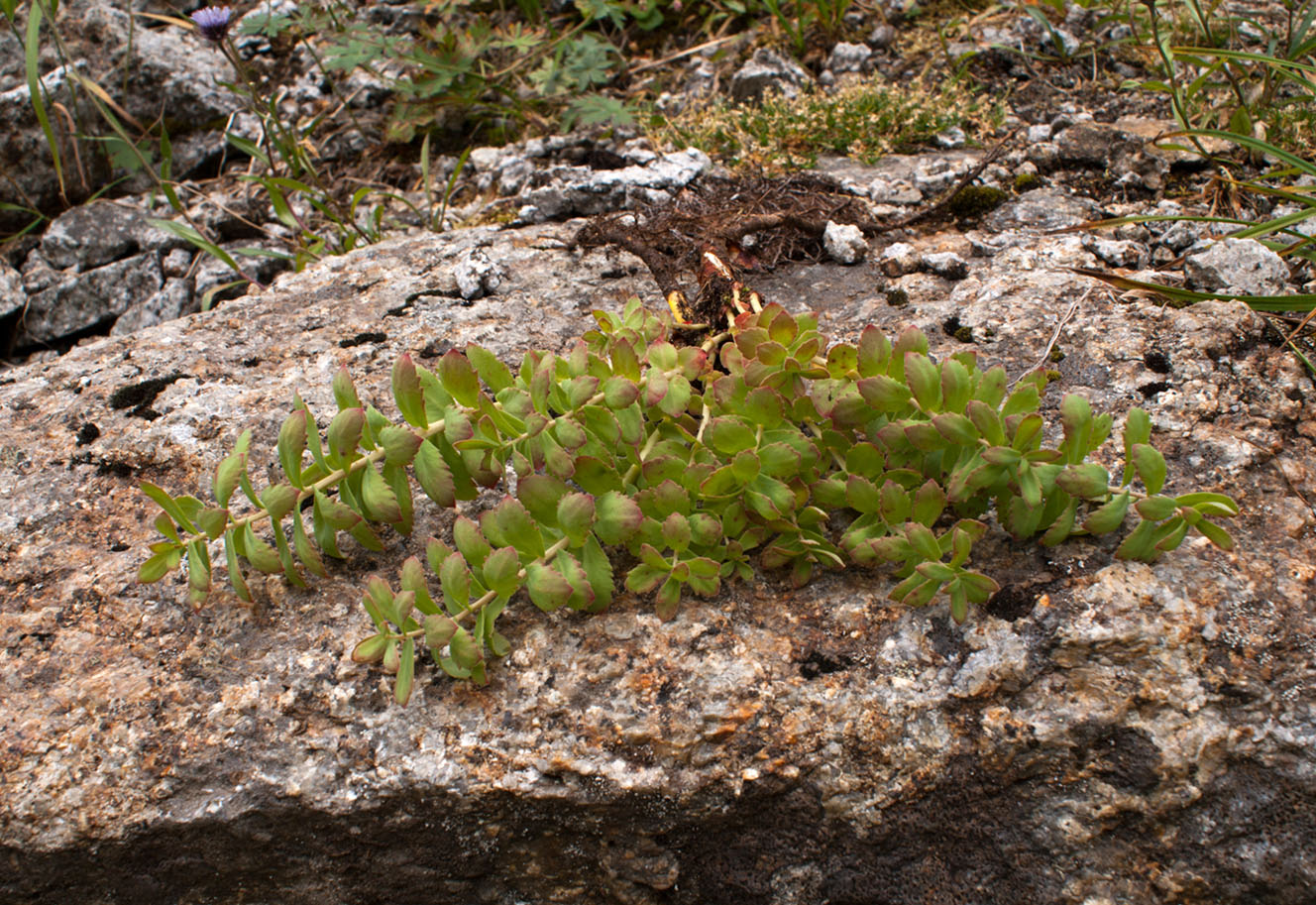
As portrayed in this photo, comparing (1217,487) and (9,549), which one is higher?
(9,549)

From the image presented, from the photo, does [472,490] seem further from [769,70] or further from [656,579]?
[769,70]

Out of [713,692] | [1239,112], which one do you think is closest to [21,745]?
[713,692]

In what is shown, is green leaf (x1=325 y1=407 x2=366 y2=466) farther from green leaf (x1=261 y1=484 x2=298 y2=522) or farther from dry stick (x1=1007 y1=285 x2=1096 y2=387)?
dry stick (x1=1007 y1=285 x2=1096 y2=387)

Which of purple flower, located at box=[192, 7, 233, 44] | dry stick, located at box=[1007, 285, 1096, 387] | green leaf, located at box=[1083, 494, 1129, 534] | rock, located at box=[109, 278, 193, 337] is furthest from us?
rock, located at box=[109, 278, 193, 337]

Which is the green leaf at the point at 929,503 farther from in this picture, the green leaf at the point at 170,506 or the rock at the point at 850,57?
the rock at the point at 850,57

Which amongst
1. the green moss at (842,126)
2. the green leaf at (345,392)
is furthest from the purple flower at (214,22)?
the green leaf at (345,392)

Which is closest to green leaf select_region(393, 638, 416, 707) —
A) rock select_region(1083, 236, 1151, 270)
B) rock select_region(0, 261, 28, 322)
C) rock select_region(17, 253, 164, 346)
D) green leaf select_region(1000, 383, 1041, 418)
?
green leaf select_region(1000, 383, 1041, 418)

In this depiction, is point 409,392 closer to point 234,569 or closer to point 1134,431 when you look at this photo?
point 234,569

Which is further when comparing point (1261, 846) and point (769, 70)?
point (769, 70)
